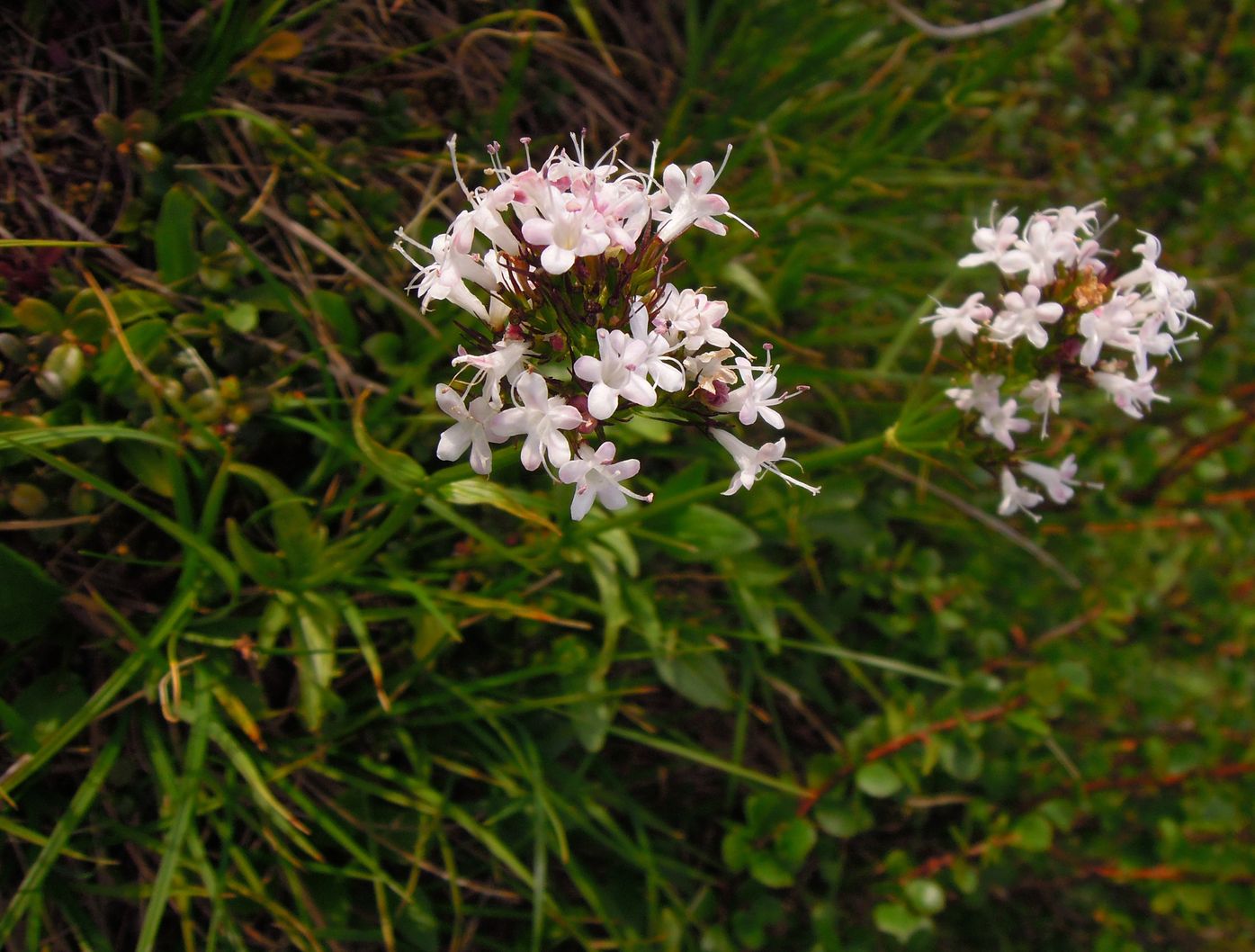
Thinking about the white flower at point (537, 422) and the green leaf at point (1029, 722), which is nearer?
the white flower at point (537, 422)

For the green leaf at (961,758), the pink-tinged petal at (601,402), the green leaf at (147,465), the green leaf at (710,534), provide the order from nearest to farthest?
1. the pink-tinged petal at (601,402)
2. the green leaf at (147,465)
3. the green leaf at (710,534)
4. the green leaf at (961,758)

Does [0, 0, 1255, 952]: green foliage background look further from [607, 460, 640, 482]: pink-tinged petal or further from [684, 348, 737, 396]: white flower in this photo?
[684, 348, 737, 396]: white flower

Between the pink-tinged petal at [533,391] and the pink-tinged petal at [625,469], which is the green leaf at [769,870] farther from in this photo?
the pink-tinged petal at [533,391]

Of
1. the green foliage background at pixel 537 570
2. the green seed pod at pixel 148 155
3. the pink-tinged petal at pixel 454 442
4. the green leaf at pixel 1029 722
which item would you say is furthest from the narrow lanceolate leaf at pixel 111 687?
the green leaf at pixel 1029 722

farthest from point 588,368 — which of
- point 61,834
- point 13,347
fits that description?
point 61,834

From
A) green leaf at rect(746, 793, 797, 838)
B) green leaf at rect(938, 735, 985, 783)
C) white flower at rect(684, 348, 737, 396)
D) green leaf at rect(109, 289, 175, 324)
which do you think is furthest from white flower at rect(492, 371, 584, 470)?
green leaf at rect(938, 735, 985, 783)

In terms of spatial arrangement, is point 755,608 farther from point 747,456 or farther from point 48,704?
point 48,704
